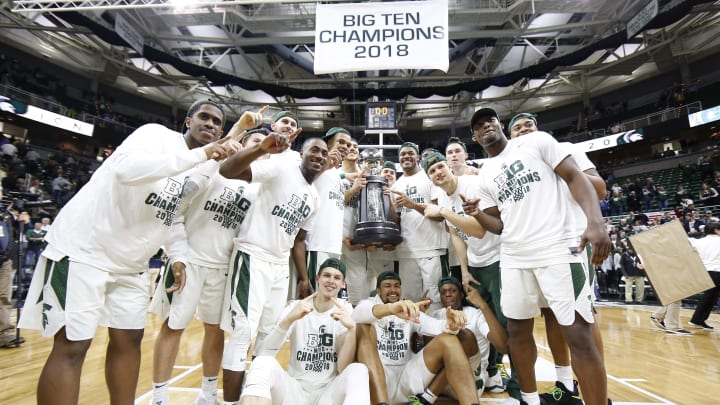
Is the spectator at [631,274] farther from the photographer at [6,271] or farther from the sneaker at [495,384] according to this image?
the photographer at [6,271]

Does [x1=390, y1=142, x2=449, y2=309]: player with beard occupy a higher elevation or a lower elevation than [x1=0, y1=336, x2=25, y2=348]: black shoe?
higher

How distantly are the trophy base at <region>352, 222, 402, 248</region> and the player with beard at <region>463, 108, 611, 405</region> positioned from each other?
2.33 ft

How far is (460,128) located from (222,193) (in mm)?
23411

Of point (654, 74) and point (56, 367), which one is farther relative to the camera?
point (654, 74)

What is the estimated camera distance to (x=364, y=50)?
4957 mm

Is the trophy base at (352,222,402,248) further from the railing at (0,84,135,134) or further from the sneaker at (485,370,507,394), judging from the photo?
the railing at (0,84,135,134)

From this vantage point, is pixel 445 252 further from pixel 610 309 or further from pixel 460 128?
pixel 460 128

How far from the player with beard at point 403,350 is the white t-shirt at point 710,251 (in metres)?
5.46

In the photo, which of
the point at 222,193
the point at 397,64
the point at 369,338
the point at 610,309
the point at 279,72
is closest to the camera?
the point at 369,338

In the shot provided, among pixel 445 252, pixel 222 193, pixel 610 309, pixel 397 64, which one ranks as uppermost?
pixel 397 64

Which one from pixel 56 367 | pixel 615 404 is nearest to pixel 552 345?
pixel 615 404

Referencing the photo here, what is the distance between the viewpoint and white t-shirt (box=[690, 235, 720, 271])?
5684 millimetres

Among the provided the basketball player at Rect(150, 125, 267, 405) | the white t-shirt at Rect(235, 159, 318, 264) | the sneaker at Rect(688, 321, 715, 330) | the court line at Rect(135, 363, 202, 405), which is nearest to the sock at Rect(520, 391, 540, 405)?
the white t-shirt at Rect(235, 159, 318, 264)

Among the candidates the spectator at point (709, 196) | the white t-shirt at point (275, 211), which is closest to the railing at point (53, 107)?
the white t-shirt at point (275, 211)
